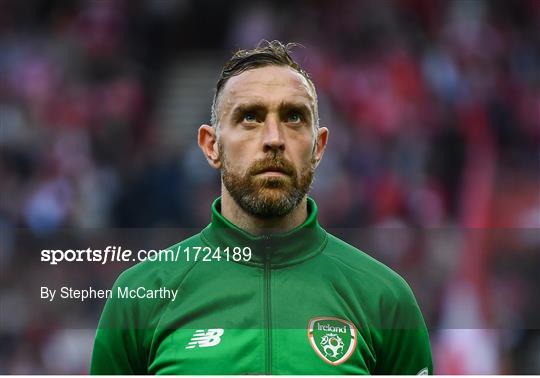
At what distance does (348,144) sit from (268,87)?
4.59 meters

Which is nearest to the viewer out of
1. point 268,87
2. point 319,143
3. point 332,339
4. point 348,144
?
point 332,339

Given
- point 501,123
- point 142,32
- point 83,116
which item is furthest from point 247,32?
point 501,123

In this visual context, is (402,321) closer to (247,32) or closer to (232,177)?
(232,177)

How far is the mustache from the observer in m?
2.36

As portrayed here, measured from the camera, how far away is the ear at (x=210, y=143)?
253cm

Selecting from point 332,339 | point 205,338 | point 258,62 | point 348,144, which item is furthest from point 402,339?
point 348,144

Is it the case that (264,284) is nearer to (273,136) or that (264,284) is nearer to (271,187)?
(271,187)

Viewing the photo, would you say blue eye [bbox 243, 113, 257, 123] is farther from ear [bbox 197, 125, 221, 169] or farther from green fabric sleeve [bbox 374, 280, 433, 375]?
green fabric sleeve [bbox 374, 280, 433, 375]

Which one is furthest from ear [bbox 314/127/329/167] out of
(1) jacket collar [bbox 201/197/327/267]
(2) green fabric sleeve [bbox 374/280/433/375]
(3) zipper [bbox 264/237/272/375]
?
(2) green fabric sleeve [bbox 374/280/433/375]

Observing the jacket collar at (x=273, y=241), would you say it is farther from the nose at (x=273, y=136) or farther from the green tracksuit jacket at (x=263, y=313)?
the nose at (x=273, y=136)

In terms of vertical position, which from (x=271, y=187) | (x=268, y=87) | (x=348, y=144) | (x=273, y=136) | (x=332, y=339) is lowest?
(x=332, y=339)

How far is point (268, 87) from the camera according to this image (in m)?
2.41

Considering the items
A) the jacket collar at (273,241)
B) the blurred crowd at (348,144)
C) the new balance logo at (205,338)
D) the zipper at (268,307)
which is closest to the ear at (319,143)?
the jacket collar at (273,241)

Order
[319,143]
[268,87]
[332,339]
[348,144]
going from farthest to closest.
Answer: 1. [348,144]
2. [319,143]
3. [268,87]
4. [332,339]
